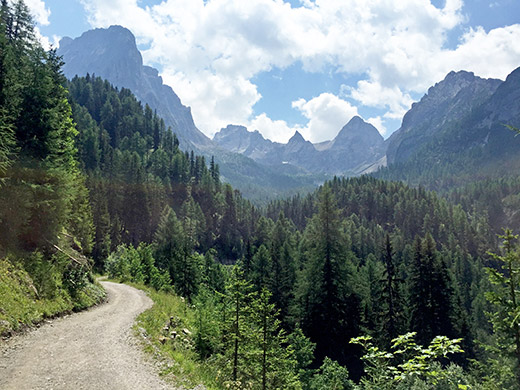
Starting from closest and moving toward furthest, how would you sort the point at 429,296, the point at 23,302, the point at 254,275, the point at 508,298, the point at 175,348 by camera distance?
the point at 23,302, the point at 175,348, the point at 508,298, the point at 429,296, the point at 254,275

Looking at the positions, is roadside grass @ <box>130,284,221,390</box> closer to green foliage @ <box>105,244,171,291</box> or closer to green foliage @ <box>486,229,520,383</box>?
green foliage @ <box>486,229,520,383</box>

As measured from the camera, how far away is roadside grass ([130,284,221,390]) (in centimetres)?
1165

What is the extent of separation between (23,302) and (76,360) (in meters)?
5.94

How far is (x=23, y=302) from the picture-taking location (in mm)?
15070

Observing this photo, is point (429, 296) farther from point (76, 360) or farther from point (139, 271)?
point (76, 360)

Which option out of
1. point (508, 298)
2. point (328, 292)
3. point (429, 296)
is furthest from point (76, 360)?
point (429, 296)

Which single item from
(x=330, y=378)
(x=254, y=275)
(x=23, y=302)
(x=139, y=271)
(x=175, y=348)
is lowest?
(x=330, y=378)

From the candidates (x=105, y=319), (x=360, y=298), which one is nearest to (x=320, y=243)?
(x=360, y=298)

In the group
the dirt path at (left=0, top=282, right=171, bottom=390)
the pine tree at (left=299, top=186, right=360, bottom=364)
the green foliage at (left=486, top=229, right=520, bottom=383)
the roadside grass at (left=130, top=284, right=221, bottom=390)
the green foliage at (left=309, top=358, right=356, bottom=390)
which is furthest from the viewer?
the pine tree at (left=299, top=186, right=360, bottom=364)

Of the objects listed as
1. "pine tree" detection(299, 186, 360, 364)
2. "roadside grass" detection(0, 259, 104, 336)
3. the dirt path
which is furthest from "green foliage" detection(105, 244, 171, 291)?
the dirt path

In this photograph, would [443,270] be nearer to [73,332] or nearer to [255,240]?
[73,332]

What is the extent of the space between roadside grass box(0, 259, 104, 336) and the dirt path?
623mm

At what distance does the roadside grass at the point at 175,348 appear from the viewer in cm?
1165

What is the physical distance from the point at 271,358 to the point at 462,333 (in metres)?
41.6
